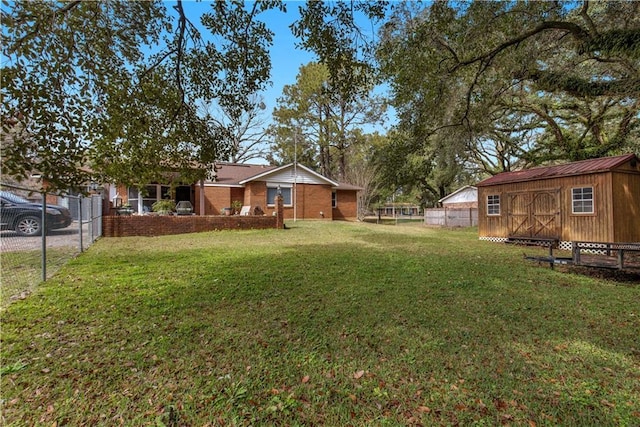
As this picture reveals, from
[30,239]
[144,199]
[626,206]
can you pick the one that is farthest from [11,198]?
[626,206]

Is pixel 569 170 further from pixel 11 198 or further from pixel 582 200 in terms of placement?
pixel 11 198

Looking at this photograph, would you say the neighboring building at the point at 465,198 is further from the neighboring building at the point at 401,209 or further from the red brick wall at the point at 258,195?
the neighboring building at the point at 401,209

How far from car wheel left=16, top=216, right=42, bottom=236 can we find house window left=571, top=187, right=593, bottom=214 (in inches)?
600

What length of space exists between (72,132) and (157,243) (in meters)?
7.88

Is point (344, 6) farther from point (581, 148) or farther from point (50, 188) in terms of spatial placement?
point (581, 148)

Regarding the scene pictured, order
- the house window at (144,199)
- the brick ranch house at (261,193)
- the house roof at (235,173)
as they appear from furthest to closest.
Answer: the house roof at (235,173) → the brick ranch house at (261,193) → the house window at (144,199)

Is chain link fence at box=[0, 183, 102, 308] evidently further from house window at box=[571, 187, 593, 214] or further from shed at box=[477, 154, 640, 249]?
house window at box=[571, 187, 593, 214]

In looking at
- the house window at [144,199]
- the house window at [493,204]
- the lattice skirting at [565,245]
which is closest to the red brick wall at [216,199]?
the house window at [144,199]

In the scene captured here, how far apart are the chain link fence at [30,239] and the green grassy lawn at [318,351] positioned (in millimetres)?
381

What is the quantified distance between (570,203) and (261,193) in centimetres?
1692

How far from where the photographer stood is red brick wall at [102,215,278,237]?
40.0 ft

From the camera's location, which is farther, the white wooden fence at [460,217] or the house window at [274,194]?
the white wooden fence at [460,217]

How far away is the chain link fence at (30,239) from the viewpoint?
4.70 meters

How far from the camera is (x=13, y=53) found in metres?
3.16
